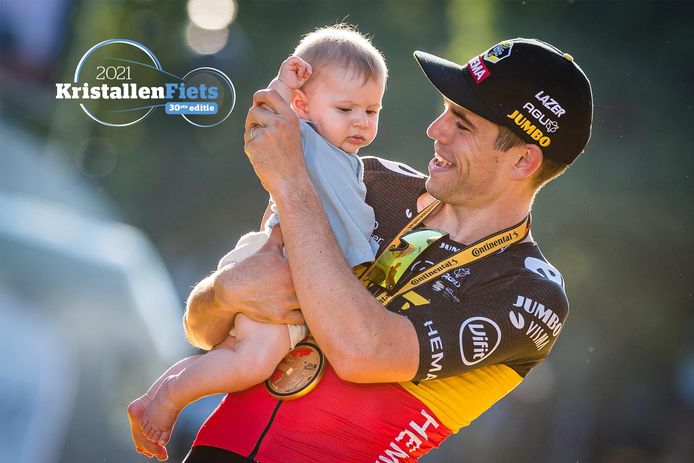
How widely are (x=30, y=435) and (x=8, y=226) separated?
4.94ft

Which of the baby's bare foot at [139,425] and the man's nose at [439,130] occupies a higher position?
the man's nose at [439,130]

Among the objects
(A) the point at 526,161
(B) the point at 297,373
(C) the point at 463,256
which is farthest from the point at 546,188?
(B) the point at 297,373

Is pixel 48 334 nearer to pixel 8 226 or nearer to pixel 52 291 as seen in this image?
pixel 52 291

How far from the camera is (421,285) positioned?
254cm

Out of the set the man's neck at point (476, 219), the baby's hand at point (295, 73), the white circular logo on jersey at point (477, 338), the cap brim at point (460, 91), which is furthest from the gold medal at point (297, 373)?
the cap brim at point (460, 91)

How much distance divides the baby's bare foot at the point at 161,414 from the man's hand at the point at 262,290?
1.02 feet

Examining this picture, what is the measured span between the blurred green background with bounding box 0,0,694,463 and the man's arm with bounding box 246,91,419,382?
4.59 meters

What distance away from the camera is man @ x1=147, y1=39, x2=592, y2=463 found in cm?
229

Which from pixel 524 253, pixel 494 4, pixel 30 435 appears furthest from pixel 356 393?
pixel 494 4

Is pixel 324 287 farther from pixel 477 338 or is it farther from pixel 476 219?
pixel 476 219

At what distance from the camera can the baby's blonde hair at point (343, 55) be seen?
260 centimetres

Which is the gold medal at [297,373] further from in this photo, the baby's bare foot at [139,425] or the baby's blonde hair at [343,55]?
the baby's blonde hair at [343,55]

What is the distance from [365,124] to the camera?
8.53 ft

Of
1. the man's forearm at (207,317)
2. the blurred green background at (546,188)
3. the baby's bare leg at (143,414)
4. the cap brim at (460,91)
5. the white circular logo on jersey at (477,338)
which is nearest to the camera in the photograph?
the white circular logo on jersey at (477,338)
